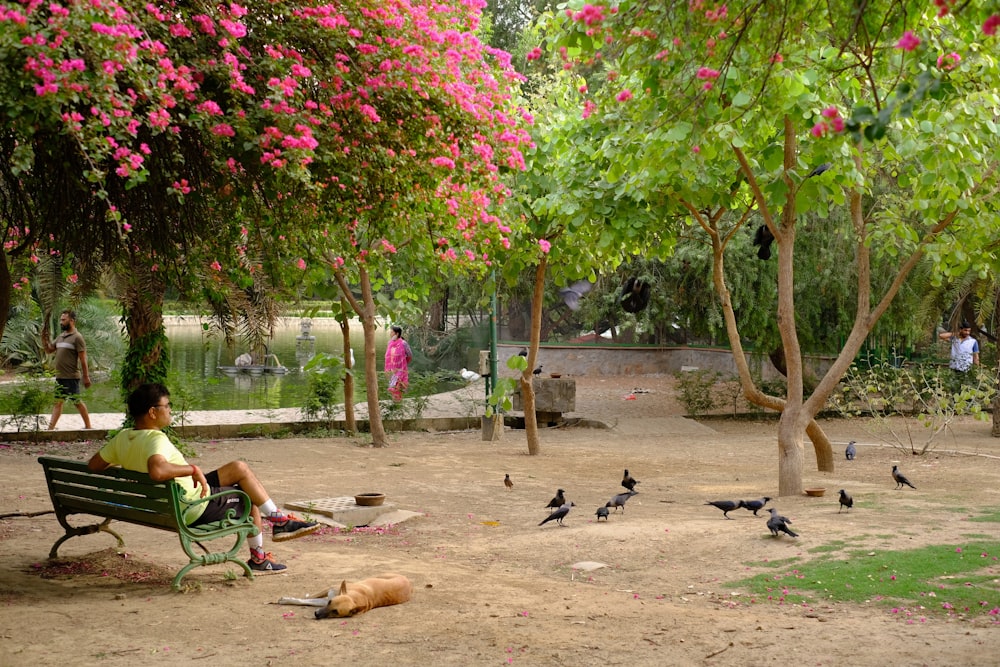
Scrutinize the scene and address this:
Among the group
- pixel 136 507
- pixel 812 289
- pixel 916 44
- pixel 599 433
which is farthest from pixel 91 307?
pixel 916 44

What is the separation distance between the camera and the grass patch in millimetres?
5656

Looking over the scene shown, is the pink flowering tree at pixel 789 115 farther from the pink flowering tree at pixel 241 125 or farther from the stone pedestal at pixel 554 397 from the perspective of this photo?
the stone pedestal at pixel 554 397

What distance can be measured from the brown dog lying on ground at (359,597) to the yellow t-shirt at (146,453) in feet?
2.67

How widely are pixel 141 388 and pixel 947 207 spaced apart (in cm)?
762

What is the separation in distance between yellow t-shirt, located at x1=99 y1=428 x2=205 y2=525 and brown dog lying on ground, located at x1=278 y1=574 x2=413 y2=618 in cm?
82

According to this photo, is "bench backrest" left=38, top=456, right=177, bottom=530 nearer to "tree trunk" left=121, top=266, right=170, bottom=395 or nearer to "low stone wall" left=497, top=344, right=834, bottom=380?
"tree trunk" left=121, top=266, right=170, bottom=395

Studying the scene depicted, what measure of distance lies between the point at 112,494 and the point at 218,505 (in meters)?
0.61

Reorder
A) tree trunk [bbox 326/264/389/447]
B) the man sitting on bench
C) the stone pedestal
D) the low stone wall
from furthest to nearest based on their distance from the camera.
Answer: the low stone wall, the stone pedestal, tree trunk [bbox 326/264/389/447], the man sitting on bench

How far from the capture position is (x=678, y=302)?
746 inches

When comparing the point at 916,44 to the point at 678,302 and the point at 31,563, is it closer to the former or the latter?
the point at 31,563

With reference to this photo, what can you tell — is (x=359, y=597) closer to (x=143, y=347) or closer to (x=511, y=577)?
(x=511, y=577)

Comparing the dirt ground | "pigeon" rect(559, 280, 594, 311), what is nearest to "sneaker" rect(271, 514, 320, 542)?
the dirt ground

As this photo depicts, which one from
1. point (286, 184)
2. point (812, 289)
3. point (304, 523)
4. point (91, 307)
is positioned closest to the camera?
point (286, 184)

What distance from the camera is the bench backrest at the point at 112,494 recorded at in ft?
18.7
